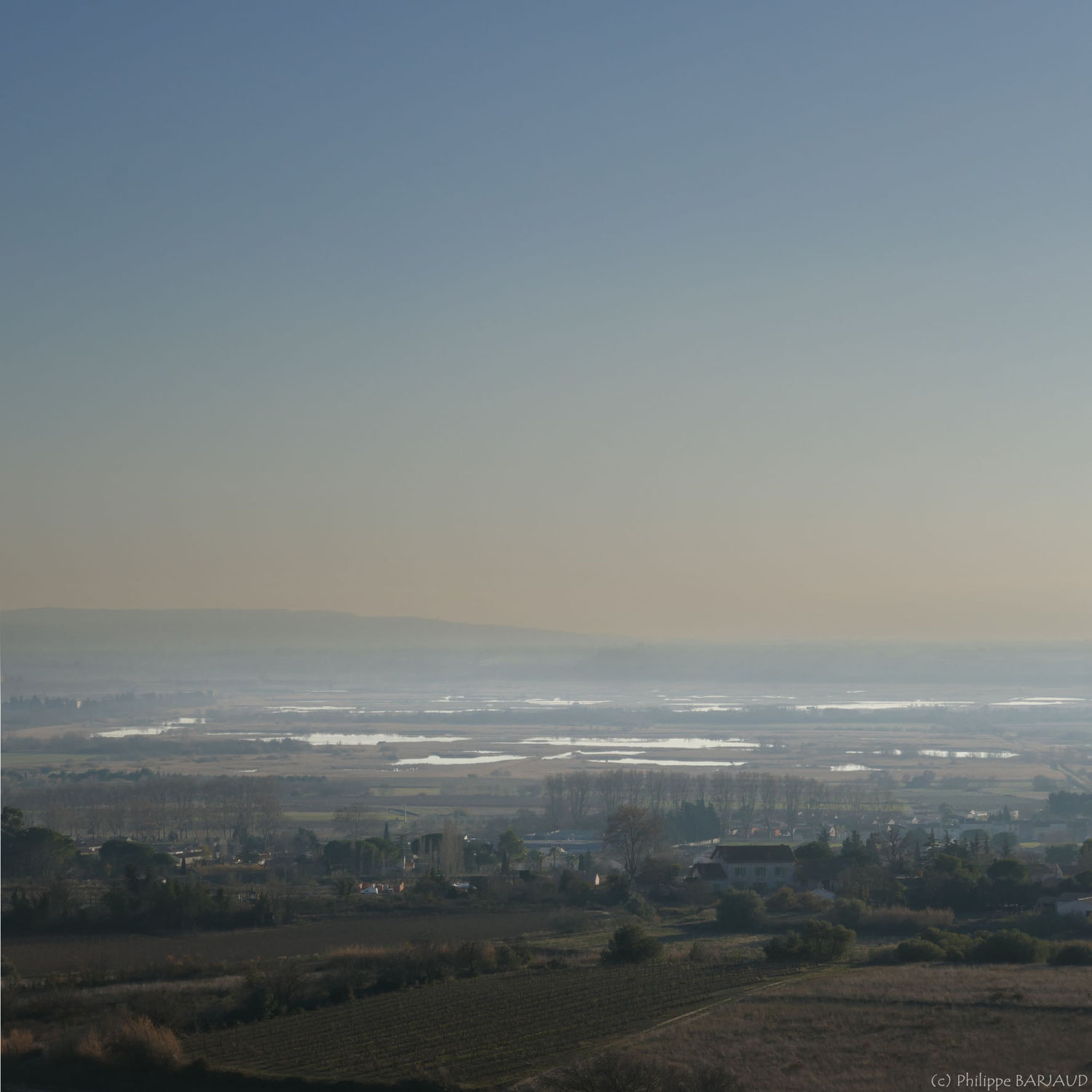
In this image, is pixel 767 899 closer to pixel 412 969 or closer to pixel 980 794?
pixel 412 969

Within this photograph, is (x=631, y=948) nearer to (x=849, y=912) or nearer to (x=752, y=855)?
(x=849, y=912)

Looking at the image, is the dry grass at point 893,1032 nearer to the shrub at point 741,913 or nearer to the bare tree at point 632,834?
the shrub at point 741,913

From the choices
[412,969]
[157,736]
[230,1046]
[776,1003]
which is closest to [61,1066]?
[230,1046]

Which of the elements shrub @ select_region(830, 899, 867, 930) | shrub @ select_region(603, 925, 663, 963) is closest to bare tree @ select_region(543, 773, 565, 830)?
shrub @ select_region(830, 899, 867, 930)

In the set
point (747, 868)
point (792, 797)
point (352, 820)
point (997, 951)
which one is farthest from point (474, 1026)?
point (792, 797)

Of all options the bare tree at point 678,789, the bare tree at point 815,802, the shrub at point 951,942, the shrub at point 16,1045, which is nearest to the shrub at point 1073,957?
the shrub at point 951,942
